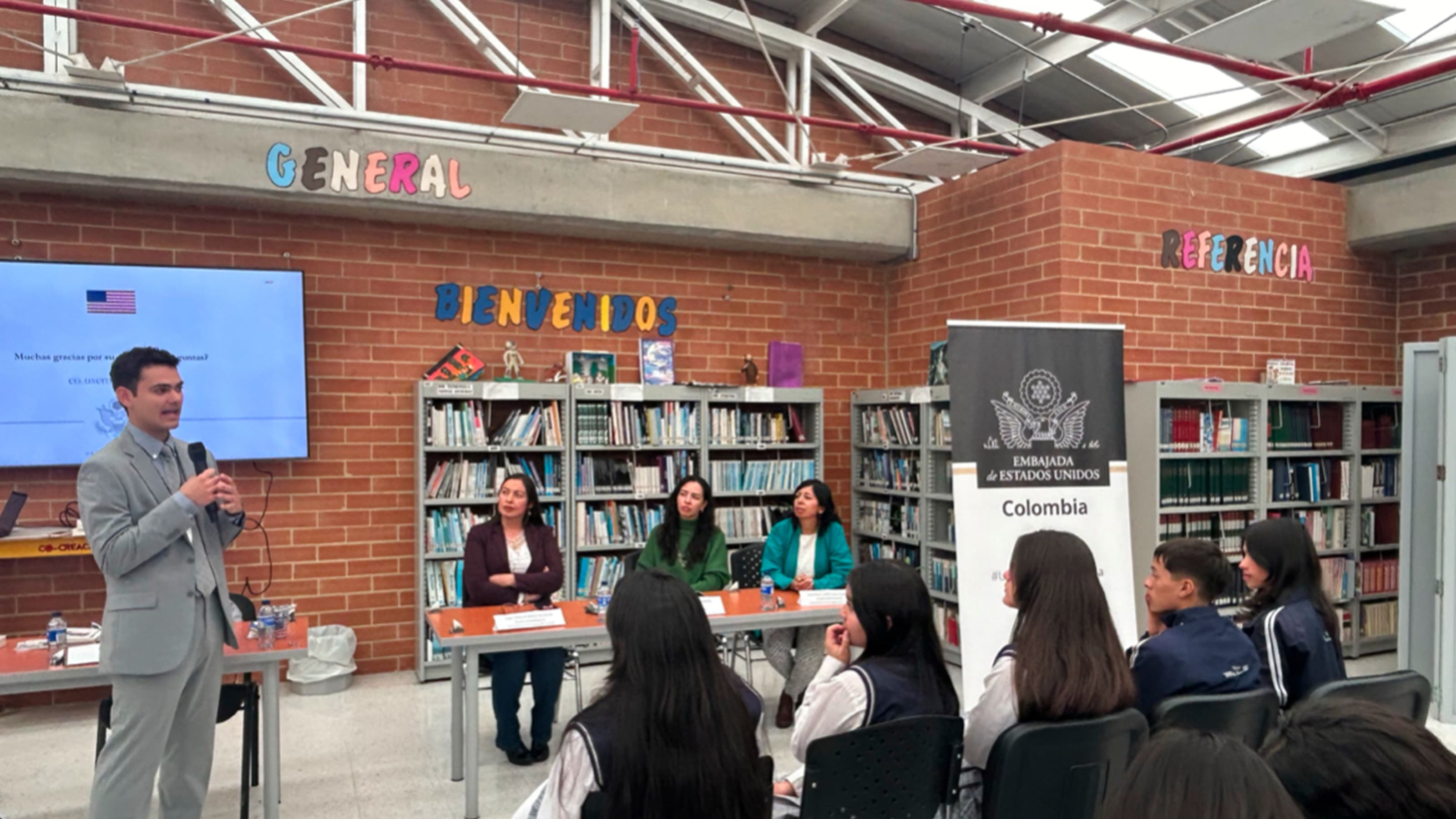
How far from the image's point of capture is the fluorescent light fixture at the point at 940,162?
527cm

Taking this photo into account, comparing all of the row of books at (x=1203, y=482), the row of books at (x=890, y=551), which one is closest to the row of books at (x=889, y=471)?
the row of books at (x=890, y=551)

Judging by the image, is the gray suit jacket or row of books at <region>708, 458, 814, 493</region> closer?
the gray suit jacket

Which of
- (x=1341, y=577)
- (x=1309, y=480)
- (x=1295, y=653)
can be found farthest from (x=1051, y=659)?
(x=1341, y=577)

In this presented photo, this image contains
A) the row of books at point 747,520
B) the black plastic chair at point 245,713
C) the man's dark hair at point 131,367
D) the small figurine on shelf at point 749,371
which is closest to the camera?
the man's dark hair at point 131,367

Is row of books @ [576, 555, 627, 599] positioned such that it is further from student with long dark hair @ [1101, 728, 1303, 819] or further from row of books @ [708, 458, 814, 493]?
student with long dark hair @ [1101, 728, 1303, 819]

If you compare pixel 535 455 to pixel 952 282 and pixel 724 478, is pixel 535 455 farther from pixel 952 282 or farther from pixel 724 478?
pixel 952 282

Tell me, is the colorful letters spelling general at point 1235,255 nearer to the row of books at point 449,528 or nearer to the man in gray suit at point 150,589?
the row of books at point 449,528

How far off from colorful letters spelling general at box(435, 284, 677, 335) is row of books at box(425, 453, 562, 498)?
87 cm

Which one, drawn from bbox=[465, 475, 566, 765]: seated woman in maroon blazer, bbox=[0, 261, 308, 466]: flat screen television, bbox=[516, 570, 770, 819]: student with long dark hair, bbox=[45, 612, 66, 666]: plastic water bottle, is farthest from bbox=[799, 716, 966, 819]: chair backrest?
bbox=[0, 261, 308, 466]: flat screen television

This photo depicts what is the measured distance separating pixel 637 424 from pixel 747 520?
3.35ft

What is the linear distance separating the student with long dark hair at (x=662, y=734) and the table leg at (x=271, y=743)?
1.83 m

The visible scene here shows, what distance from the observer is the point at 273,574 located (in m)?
5.41

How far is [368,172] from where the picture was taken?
514cm

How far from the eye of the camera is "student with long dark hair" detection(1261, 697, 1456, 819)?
109 cm
